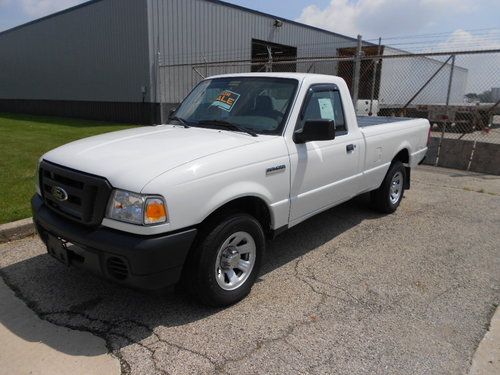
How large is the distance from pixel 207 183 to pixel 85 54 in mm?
20042

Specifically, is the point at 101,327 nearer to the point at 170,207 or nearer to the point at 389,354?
the point at 170,207

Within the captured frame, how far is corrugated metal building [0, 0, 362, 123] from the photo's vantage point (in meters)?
17.2

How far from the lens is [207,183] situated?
3.14 m

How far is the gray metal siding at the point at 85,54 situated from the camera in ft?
57.4

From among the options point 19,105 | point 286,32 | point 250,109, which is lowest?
point 19,105

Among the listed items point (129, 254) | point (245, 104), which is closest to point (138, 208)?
point (129, 254)

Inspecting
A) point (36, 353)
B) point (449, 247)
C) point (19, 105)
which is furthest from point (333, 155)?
point (19, 105)

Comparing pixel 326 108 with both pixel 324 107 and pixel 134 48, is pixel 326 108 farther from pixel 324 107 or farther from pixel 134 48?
pixel 134 48

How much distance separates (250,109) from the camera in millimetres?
4223

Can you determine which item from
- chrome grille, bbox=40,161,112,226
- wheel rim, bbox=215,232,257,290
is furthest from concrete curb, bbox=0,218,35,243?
wheel rim, bbox=215,232,257,290

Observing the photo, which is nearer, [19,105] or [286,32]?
[286,32]

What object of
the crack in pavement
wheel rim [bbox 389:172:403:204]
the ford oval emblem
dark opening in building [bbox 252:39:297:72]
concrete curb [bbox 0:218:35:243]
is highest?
dark opening in building [bbox 252:39:297:72]

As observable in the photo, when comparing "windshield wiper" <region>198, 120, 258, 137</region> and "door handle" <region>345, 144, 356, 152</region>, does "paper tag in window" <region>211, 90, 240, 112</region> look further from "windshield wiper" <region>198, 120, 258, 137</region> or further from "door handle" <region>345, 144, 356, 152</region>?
"door handle" <region>345, 144, 356, 152</region>

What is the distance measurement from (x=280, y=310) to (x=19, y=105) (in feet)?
96.1
